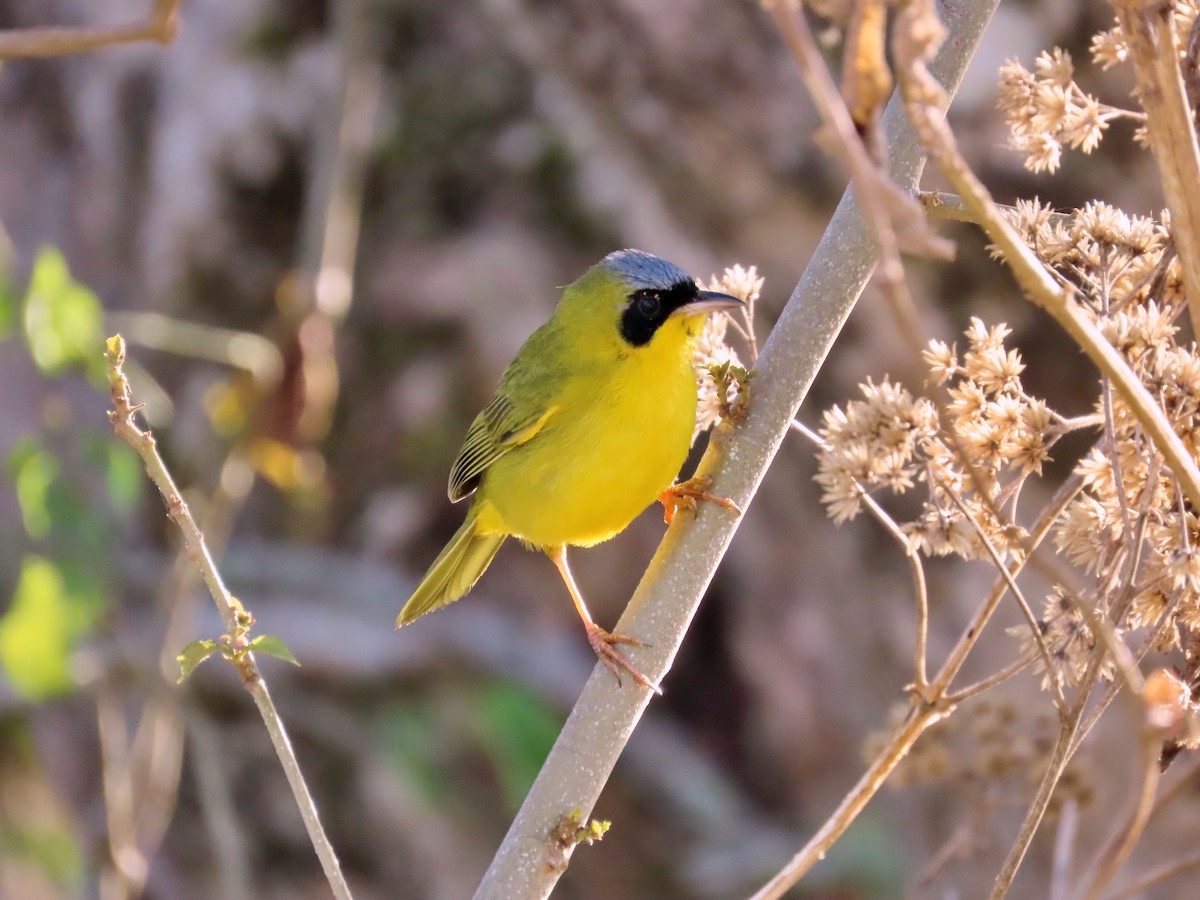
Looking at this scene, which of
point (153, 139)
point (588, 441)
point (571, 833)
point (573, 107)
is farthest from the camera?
point (153, 139)

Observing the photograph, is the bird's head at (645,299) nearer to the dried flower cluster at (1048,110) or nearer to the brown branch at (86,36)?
the dried flower cluster at (1048,110)

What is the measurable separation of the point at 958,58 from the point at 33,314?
2.45 meters

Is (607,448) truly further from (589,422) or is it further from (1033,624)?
(1033,624)

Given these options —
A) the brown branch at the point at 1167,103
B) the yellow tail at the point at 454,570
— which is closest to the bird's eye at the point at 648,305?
the yellow tail at the point at 454,570

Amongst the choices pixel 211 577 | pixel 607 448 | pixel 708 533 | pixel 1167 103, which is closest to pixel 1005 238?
pixel 1167 103

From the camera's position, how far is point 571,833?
1.84m

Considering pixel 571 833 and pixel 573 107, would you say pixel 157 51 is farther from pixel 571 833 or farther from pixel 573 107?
pixel 571 833

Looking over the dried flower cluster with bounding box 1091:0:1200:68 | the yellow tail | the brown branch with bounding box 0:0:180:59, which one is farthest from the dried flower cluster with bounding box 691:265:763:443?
the yellow tail

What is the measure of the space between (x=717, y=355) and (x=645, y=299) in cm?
108

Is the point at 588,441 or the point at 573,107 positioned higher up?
the point at 573,107

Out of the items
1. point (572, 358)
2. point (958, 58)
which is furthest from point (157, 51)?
point (958, 58)

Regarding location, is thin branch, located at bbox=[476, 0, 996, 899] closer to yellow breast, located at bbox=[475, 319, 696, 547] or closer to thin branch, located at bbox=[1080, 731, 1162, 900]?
thin branch, located at bbox=[1080, 731, 1162, 900]

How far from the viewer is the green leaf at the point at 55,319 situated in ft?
10.9

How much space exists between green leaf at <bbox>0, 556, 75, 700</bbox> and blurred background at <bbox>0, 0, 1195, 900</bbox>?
0.81 metres
